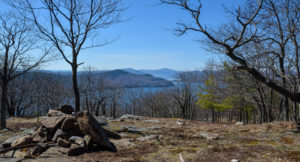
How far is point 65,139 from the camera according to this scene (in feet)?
19.7

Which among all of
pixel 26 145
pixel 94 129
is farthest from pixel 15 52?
pixel 94 129

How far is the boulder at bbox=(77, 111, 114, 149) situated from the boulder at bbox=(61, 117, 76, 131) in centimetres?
38

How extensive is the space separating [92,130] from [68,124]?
45.6 inches

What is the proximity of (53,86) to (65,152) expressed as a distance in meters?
33.9

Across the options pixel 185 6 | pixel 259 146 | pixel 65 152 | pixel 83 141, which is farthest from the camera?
pixel 185 6

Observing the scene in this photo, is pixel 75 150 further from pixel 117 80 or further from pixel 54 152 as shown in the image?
pixel 117 80

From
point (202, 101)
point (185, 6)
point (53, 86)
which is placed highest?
point (185, 6)

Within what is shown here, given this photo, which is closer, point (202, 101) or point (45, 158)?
point (45, 158)

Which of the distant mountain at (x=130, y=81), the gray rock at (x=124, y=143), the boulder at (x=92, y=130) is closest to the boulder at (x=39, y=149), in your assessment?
the boulder at (x=92, y=130)

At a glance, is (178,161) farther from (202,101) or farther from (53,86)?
(53,86)

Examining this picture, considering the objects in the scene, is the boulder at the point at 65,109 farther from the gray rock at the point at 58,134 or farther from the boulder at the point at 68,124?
the gray rock at the point at 58,134

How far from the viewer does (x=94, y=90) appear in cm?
3244

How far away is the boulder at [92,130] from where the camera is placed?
18.8ft

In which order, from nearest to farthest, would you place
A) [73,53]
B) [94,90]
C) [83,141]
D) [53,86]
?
[83,141], [73,53], [94,90], [53,86]
